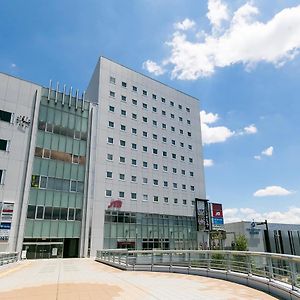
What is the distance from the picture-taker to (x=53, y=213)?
3431cm

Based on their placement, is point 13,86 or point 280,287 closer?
point 280,287

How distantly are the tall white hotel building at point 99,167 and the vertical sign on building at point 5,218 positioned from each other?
0.11 metres

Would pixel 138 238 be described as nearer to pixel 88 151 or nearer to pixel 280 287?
pixel 88 151

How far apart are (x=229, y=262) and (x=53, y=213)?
1096 inches

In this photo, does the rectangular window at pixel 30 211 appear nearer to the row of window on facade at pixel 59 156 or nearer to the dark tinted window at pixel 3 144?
the row of window on facade at pixel 59 156

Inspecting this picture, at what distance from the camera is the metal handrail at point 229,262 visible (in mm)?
7695

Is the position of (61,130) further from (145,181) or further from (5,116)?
(145,181)

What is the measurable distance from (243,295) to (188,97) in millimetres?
53918

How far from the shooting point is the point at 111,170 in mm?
41906

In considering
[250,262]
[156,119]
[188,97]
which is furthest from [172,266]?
[188,97]

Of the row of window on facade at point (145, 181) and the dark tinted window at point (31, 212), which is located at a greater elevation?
the row of window on facade at point (145, 181)

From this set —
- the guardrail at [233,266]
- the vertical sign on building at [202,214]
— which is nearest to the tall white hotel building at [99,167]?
the vertical sign on building at [202,214]

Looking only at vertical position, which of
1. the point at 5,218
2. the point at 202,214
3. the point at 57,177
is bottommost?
the point at 5,218

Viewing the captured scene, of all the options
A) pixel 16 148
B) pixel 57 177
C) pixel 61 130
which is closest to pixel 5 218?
pixel 57 177
